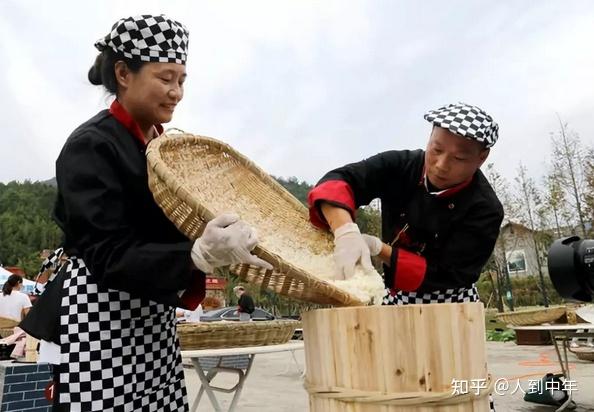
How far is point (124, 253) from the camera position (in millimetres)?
1070

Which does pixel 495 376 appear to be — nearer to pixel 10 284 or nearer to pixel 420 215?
pixel 420 215

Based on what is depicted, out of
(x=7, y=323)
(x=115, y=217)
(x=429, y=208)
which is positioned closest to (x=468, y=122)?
(x=429, y=208)

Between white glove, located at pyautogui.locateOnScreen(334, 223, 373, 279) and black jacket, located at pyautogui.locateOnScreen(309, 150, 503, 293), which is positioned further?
black jacket, located at pyautogui.locateOnScreen(309, 150, 503, 293)

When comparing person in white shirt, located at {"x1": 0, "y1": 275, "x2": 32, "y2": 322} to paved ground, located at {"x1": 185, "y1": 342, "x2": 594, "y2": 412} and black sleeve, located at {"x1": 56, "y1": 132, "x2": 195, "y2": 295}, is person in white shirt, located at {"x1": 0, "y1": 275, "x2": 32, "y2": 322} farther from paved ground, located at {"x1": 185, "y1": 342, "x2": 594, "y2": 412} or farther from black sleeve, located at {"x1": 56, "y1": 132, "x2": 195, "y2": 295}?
black sleeve, located at {"x1": 56, "y1": 132, "x2": 195, "y2": 295}

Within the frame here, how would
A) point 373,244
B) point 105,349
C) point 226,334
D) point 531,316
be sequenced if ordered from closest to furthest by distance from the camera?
point 105,349 → point 373,244 → point 226,334 → point 531,316

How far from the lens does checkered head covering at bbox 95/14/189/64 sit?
51.4 inches

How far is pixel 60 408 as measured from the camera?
116 centimetres

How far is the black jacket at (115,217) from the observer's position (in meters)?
1.07

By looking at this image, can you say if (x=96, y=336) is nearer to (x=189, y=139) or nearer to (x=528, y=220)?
(x=189, y=139)

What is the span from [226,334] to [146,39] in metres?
1.66

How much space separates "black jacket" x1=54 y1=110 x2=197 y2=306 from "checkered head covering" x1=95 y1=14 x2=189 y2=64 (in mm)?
169

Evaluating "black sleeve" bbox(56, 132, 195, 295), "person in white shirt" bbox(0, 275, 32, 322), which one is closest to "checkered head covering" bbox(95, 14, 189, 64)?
"black sleeve" bbox(56, 132, 195, 295)

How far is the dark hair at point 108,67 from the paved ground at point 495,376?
11.4 feet

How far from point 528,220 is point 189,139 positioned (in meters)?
16.4
